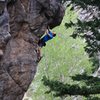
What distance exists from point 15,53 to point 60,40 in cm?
5561

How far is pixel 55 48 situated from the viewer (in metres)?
68.8

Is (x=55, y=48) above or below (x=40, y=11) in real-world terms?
below

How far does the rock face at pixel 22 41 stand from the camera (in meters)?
15.7

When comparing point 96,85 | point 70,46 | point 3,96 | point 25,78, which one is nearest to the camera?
point 96,85

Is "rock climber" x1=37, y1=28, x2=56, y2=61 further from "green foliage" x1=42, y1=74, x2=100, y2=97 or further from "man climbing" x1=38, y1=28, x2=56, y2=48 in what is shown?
"green foliage" x1=42, y1=74, x2=100, y2=97

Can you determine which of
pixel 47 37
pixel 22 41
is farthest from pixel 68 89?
pixel 47 37

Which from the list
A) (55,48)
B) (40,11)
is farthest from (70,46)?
(40,11)

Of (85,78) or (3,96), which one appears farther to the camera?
(3,96)

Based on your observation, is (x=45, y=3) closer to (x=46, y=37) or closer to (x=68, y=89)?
(x=46, y=37)

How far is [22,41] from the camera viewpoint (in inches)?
656

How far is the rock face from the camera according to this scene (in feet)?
51.4

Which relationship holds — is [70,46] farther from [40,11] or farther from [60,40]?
[40,11]

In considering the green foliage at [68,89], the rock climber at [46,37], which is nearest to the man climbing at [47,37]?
the rock climber at [46,37]

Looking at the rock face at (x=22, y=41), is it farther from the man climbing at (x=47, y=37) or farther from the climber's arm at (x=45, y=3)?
the man climbing at (x=47, y=37)
